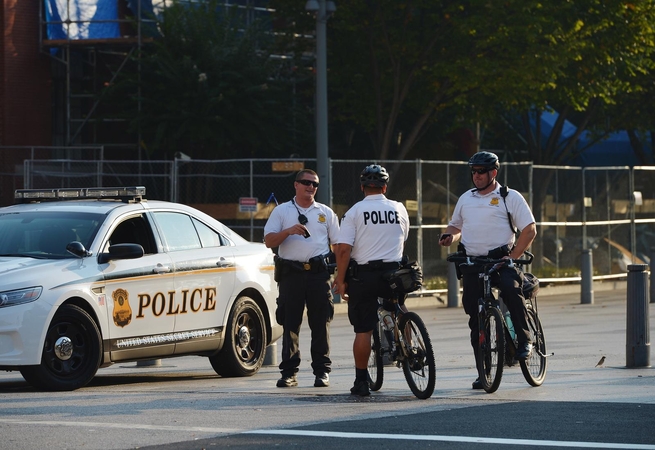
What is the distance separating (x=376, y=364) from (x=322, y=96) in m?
14.1

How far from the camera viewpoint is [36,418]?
9078mm

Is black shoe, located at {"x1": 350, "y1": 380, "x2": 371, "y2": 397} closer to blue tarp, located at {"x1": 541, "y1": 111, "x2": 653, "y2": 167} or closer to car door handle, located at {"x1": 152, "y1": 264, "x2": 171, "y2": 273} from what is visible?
car door handle, located at {"x1": 152, "y1": 264, "x2": 171, "y2": 273}

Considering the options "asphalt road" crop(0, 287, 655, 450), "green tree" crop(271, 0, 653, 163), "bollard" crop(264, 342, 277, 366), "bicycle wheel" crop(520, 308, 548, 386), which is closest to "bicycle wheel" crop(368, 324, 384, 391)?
"asphalt road" crop(0, 287, 655, 450)

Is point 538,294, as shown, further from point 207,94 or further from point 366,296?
point 366,296

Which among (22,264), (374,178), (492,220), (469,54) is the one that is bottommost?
(22,264)

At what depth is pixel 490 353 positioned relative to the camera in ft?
33.9

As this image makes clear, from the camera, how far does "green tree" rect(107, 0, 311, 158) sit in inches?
1225

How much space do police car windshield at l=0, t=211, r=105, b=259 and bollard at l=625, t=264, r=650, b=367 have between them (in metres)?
4.79

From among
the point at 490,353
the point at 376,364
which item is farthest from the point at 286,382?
the point at 490,353

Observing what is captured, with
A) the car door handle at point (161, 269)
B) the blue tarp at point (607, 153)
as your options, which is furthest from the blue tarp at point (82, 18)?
the car door handle at point (161, 269)

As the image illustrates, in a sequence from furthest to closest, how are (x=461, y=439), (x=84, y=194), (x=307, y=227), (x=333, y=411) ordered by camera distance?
(x=84, y=194), (x=307, y=227), (x=333, y=411), (x=461, y=439)

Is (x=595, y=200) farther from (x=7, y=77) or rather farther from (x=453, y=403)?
(x=453, y=403)

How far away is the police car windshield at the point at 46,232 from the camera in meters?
11.6

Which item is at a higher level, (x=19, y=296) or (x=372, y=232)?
(x=372, y=232)
